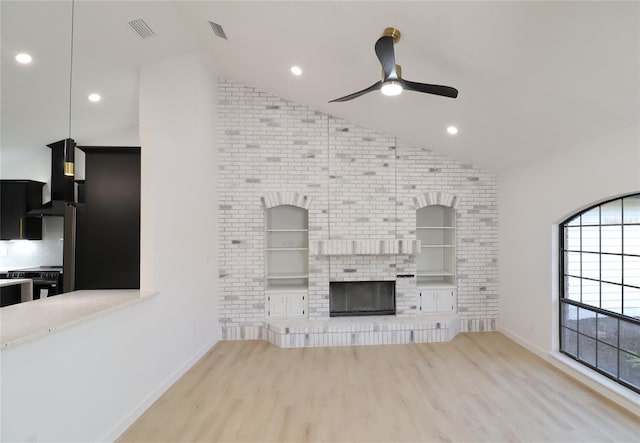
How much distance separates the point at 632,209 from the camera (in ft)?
9.93

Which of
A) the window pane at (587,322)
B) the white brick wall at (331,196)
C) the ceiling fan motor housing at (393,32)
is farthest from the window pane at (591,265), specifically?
the ceiling fan motor housing at (393,32)

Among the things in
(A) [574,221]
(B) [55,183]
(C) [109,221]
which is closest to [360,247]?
(A) [574,221]

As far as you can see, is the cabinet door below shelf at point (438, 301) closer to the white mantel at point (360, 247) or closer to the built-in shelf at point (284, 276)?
the white mantel at point (360, 247)

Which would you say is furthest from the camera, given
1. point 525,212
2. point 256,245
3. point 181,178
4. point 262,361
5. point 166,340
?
point 256,245

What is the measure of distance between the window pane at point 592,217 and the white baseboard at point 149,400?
5.02 meters

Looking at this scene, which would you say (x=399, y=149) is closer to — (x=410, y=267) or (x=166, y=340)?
(x=410, y=267)

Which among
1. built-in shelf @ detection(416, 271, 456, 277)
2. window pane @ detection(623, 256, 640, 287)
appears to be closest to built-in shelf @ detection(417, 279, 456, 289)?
built-in shelf @ detection(416, 271, 456, 277)

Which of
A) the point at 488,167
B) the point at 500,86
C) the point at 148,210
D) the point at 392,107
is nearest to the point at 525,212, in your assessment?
the point at 488,167

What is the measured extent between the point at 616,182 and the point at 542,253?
4.31ft

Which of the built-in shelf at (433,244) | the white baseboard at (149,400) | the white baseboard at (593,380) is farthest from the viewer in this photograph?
the built-in shelf at (433,244)

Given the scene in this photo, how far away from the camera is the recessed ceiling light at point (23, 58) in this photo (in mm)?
2990

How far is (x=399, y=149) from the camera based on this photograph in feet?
16.2

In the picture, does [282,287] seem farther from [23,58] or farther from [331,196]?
[23,58]

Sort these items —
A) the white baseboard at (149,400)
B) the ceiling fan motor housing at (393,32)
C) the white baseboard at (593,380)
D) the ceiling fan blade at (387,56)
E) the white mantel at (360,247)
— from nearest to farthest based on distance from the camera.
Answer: the ceiling fan blade at (387,56) → the white baseboard at (149,400) → the ceiling fan motor housing at (393,32) → the white baseboard at (593,380) → the white mantel at (360,247)
